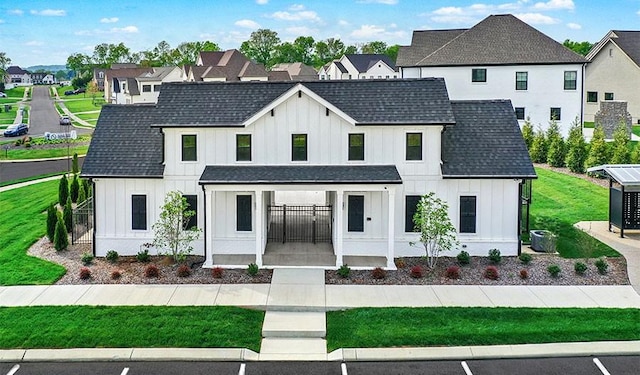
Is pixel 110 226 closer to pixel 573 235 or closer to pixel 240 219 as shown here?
pixel 240 219

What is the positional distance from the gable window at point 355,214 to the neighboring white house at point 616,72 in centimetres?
4614

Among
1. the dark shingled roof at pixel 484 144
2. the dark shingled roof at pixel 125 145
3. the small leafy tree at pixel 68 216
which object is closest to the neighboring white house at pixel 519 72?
the dark shingled roof at pixel 484 144

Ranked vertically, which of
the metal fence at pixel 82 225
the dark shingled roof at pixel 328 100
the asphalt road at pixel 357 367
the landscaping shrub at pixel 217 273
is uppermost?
the dark shingled roof at pixel 328 100

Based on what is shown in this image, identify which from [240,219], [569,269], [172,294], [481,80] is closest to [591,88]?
[481,80]

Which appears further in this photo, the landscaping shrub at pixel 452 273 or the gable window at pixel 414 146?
the gable window at pixel 414 146

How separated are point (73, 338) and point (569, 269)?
1538 centimetres

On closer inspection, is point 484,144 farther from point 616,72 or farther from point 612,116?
point 616,72

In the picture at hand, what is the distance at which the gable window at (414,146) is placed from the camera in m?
21.7

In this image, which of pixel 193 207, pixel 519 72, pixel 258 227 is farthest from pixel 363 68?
pixel 258 227

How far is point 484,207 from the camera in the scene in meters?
21.6

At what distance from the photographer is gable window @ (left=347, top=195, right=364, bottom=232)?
850 inches

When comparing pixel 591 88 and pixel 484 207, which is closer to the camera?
pixel 484 207

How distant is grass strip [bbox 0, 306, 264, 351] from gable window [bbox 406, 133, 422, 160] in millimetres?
8450

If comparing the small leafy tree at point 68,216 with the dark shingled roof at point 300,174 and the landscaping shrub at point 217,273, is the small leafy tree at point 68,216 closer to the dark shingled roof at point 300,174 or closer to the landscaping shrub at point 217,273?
the dark shingled roof at point 300,174
